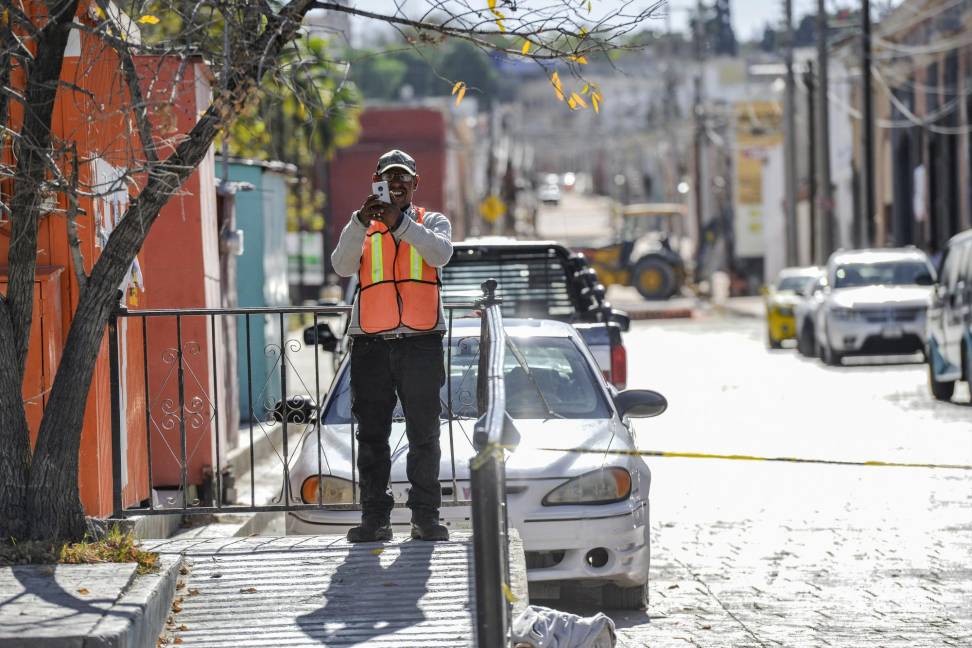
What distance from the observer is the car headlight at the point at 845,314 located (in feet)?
84.0

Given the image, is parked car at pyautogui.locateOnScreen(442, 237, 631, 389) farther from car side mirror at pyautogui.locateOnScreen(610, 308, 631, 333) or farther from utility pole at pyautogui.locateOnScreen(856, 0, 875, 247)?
utility pole at pyautogui.locateOnScreen(856, 0, 875, 247)

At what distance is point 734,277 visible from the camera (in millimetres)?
56094

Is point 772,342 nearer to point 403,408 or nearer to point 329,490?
point 329,490

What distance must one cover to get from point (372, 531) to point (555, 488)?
125cm

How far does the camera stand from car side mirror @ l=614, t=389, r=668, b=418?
9.45 metres

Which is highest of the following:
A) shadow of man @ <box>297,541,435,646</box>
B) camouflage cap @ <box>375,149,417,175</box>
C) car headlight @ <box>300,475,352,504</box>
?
camouflage cap @ <box>375,149,417,175</box>

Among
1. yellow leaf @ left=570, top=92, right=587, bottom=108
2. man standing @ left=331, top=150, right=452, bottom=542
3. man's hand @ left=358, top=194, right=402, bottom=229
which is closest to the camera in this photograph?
man's hand @ left=358, top=194, right=402, bottom=229

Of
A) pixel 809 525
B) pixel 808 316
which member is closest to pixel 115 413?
pixel 809 525

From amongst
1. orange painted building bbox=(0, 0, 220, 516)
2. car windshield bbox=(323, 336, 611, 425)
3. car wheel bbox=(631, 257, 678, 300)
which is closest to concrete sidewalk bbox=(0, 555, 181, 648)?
orange painted building bbox=(0, 0, 220, 516)

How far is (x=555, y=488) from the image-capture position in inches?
336

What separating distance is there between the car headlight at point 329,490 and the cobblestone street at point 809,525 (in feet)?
4.52

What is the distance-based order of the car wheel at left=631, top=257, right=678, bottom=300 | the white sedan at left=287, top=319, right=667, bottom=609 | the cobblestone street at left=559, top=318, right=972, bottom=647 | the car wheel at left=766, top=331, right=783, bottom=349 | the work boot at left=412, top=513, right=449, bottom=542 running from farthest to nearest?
the car wheel at left=631, top=257, right=678, bottom=300
the car wheel at left=766, top=331, right=783, bottom=349
the white sedan at left=287, top=319, right=667, bottom=609
the cobblestone street at left=559, top=318, right=972, bottom=647
the work boot at left=412, top=513, right=449, bottom=542

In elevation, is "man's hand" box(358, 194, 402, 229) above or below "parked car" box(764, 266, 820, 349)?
above

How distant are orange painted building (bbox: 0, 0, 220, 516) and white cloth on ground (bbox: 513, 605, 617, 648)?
100 inches
